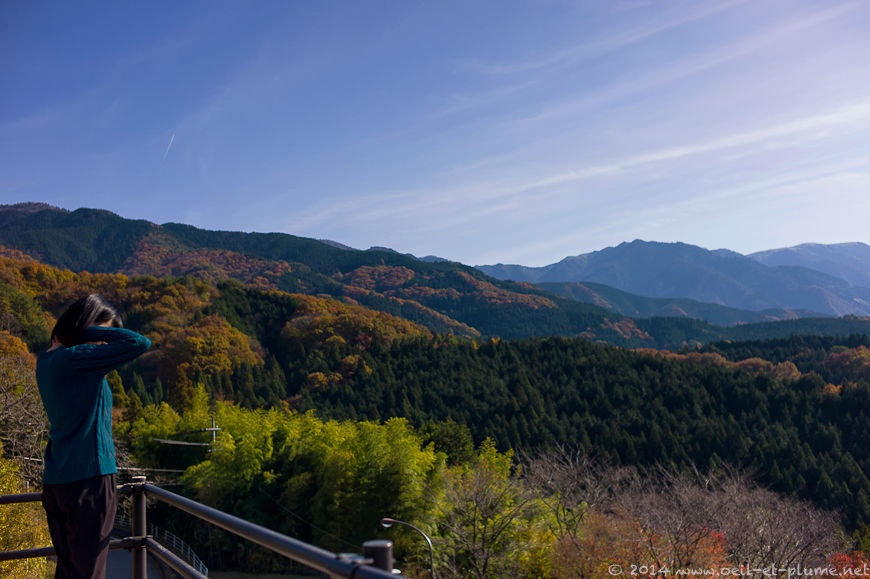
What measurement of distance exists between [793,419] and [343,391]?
174ft

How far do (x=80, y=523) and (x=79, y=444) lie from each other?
1.11 ft

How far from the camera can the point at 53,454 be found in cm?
266

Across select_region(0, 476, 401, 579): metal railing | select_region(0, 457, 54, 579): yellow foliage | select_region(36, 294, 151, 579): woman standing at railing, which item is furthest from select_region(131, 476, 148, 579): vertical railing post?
select_region(0, 457, 54, 579): yellow foliage

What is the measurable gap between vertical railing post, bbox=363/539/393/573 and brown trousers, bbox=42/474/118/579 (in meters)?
1.73

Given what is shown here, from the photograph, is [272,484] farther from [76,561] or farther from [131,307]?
[131,307]

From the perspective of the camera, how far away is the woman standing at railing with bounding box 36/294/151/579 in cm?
263

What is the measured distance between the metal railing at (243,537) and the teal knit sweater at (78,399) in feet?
1.12

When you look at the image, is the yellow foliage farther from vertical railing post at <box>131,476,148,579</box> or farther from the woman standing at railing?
the woman standing at railing

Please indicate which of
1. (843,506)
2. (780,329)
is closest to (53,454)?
(843,506)

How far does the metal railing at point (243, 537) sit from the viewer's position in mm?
1464

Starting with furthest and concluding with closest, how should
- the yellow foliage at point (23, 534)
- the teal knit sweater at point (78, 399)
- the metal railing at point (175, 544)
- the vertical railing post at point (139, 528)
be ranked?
the metal railing at point (175, 544) < the yellow foliage at point (23, 534) < the vertical railing post at point (139, 528) < the teal knit sweater at point (78, 399)

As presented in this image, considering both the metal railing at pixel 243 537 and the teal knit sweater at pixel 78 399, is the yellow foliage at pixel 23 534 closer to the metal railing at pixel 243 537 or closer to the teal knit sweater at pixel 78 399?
the metal railing at pixel 243 537

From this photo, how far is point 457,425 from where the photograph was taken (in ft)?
169

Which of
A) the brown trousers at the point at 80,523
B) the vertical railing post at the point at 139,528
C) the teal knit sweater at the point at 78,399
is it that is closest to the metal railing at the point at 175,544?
the vertical railing post at the point at 139,528
